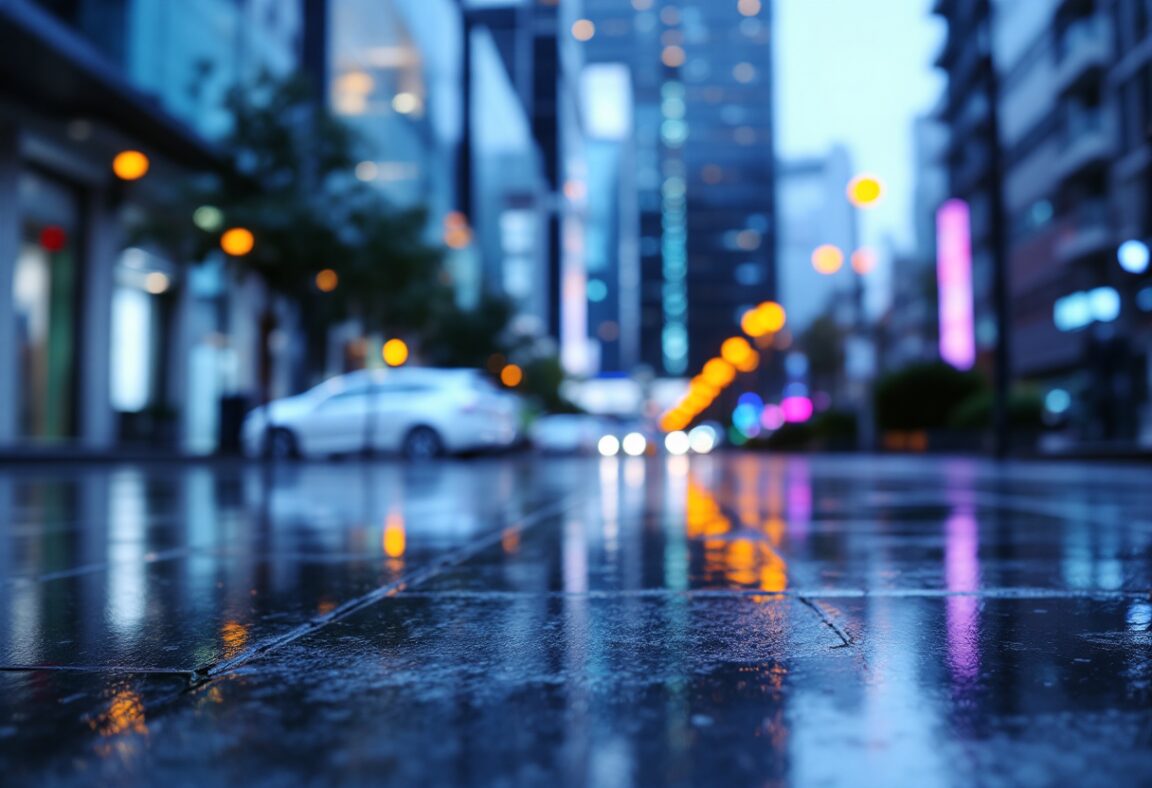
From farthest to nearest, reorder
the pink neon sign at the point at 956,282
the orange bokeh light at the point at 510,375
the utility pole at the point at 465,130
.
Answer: the utility pole at the point at 465,130
the pink neon sign at the point at 956,282
the orange bokeh light at the point at 510,375

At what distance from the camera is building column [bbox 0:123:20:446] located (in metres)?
20.8

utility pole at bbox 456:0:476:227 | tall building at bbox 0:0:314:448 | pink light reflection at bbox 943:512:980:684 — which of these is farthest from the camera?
utility pole at bbox 456:0:476:227

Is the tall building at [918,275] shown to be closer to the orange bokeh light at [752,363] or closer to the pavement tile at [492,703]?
the orange bokeh light at [752,363]

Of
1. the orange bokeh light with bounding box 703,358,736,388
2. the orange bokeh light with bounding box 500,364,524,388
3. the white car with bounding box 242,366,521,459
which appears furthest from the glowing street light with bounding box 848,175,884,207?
the orange bokeh light with bounding box 703,358,736,388

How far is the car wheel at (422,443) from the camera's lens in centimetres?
2184

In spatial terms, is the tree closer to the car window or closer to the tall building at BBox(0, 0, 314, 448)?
the tall building at BBox(0, 0, 314, 448)

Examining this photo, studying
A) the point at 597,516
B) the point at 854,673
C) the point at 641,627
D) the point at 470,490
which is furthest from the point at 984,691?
the point at 470,490

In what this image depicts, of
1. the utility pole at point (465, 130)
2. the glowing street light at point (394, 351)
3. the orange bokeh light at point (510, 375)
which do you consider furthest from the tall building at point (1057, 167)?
the utility pole at point (465, 130)

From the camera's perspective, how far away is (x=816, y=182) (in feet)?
Result: 593

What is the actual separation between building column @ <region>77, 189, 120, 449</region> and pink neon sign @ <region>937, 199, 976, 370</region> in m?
50.5

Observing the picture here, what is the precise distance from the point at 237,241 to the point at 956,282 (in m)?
53.3

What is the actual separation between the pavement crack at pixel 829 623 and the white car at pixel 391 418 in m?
18.6

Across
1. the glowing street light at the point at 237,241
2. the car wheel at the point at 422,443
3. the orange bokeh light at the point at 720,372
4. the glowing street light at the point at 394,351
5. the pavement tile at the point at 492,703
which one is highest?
the orange bokeh light at the point at 720,372

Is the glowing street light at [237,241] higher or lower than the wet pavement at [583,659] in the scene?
higher
